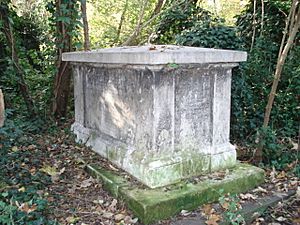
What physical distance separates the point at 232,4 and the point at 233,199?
10293 millimetres

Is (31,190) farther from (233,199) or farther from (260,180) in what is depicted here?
(260,180)

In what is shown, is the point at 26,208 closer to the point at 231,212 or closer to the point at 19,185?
the point at 19,185

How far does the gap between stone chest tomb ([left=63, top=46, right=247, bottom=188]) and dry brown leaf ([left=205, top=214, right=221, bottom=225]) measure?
0.51m

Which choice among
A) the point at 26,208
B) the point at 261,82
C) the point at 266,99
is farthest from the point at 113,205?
the point at 261,82

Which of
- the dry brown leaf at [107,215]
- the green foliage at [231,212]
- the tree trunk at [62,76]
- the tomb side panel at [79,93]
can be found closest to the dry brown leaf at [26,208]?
the dry brown leaf at [107,215]

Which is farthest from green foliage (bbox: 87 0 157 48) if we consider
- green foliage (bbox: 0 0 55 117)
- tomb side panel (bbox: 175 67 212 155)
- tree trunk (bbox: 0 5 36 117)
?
tomb side panel (bbox: 175 67 212 155)

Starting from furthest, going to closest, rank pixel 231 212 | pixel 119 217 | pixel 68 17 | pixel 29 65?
pixel 29 65, pixel 68 17, pixel 119 217, pixel 231 212

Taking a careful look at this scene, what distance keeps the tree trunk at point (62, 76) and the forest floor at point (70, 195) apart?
135 cm

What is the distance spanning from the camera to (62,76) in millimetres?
5395

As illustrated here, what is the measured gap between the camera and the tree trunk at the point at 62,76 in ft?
16.7

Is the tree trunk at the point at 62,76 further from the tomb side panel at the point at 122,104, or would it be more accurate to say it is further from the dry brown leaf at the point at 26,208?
the dry brown leaf at the point at 26,208

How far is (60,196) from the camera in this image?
323 cm

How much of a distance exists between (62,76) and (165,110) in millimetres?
2801

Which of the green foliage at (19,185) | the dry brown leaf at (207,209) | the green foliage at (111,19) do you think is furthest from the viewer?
the green foliage at (111,19)
